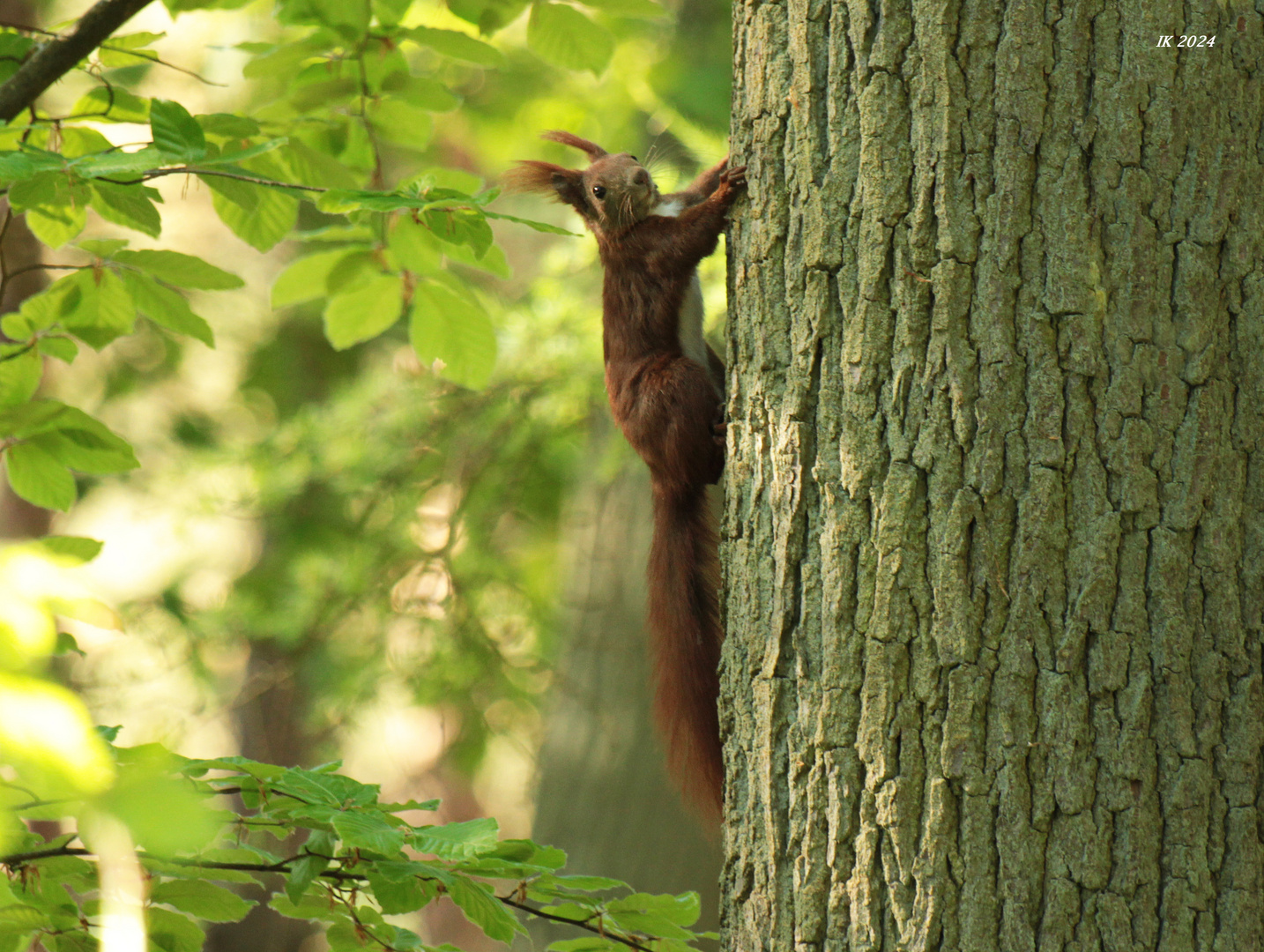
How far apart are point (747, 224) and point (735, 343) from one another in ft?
0.62

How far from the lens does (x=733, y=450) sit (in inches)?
64.5

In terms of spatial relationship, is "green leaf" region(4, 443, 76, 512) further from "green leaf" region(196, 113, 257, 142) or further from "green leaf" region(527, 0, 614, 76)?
"green leaf" region(527, 0, 614, 76)

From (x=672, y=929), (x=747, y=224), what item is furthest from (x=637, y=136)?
(x=672, y=929)

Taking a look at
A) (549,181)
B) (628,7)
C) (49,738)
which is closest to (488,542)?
(549,181)

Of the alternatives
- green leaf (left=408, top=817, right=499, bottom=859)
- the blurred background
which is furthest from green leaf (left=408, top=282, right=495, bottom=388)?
the blurred background

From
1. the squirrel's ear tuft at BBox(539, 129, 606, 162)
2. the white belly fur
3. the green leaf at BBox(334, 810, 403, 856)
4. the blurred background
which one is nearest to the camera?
the green leaf at BBox(334, 810, 403, 856)

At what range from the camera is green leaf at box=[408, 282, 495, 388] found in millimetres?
1958

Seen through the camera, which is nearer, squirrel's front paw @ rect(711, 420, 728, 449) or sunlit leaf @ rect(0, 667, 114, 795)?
sunlit leaf @ rect(0, 667, 114, 795)

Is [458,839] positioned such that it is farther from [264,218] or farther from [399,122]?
[399,122]

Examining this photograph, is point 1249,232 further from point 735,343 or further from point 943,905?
point 943,905

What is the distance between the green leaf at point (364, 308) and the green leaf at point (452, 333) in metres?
0.09

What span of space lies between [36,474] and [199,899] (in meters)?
0.77

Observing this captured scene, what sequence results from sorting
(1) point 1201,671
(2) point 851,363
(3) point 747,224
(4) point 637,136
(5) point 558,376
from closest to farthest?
(1) point 1201,671 < (2) point 851,363 < (3) point 747,224 < (5) point 558,376 < (4) point 637,136

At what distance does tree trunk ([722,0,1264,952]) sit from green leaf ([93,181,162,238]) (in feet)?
3.68
